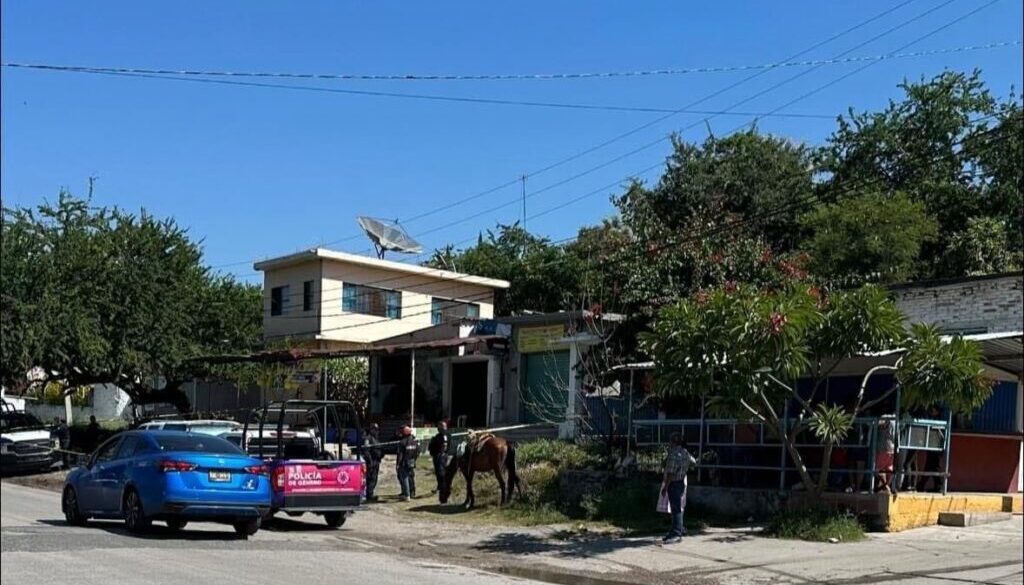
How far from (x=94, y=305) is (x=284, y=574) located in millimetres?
27127

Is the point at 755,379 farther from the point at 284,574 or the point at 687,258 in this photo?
the point at 687,258

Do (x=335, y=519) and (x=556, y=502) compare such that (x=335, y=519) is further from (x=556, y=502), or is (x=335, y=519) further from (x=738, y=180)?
(x=738, y=180)

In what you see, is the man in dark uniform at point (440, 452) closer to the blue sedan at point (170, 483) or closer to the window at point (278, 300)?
the blue sedan at point (170, 483)

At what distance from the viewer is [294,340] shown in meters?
44.0

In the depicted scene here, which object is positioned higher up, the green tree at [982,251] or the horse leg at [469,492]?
the green tree at [982,251]

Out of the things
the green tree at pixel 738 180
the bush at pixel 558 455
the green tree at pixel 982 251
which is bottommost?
the bush at pixel 558 455

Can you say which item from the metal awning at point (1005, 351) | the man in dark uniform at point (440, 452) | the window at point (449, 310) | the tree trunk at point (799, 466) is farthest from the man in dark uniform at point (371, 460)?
the window at point (449, 310)

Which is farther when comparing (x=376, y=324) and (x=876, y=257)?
(x=376, y=324)

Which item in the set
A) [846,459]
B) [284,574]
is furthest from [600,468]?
[284,574]

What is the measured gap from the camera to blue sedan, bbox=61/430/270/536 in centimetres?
1455

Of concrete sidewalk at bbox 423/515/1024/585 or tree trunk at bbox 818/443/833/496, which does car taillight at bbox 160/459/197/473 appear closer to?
concrete sidewalk at bbox 423/515/1024/585

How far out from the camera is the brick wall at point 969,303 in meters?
24.0

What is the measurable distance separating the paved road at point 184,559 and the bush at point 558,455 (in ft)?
24.6

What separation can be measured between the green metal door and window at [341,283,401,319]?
1257cm
